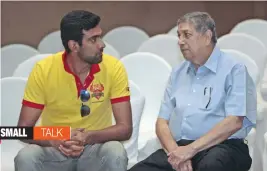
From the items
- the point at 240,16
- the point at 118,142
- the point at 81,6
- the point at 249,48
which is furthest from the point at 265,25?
the point at 118,142

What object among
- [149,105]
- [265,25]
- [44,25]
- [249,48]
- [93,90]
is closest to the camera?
[93,90]

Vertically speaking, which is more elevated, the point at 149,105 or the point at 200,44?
the point at 200,44

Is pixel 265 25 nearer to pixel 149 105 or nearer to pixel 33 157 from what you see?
pixel 149 105

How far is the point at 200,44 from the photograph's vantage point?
2896 millimetres

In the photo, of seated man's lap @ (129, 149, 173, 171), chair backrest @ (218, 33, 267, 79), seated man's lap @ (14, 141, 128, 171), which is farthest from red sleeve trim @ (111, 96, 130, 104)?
chair backrest @ (218, 33, 267, 79)

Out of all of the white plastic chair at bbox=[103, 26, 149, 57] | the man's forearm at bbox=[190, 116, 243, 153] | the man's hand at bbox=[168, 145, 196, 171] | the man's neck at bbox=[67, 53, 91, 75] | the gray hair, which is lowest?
the white plastic chair at bbox=[103, 26, 149, 57]

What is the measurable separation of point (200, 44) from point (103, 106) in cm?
59

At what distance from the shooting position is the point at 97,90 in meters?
3.00

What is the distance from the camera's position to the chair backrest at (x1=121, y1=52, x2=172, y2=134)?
3820 millimetres

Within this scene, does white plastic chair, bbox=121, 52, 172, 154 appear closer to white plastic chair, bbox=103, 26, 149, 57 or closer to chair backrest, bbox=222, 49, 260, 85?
chair backrest, bbox=222, 49, 260, 85

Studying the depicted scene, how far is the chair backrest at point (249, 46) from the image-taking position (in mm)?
4312

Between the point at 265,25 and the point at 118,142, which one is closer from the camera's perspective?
the point at 118,142

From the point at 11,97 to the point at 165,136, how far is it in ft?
3.30

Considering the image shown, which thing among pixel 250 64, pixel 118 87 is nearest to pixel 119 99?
pixel 118 87
